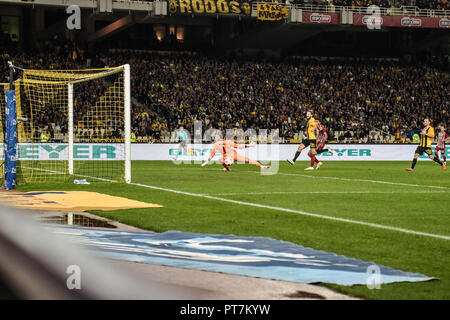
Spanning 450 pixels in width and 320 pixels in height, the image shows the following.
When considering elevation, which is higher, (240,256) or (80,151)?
(80,151)

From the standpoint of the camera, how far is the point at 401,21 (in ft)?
157

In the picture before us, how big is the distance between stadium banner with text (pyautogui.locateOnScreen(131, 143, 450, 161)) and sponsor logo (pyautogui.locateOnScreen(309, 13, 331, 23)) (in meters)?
13.3

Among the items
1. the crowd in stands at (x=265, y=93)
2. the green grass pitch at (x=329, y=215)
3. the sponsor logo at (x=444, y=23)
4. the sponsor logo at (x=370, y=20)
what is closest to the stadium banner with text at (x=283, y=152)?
the crowd in stands at (x=265, y=93)

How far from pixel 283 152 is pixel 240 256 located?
29355 millimetres

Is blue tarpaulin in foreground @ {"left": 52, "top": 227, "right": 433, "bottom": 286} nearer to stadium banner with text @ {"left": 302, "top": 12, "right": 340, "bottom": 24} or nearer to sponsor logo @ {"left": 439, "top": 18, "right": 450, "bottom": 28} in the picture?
stadium banner with text @ {"left": 302, "top": 12, "right": 340, "bottom": 24}

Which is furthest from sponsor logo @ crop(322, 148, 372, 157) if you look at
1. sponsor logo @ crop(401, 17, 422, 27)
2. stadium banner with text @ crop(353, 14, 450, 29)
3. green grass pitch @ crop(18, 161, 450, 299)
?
green grass pitch @ crop(18, 161, 450, 299)

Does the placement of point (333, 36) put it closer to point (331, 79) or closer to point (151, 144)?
point (331, 79)

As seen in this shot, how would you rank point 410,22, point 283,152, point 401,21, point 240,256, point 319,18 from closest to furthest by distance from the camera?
point 240,256
point 283,152
point 319,18
point 401,21
point 410,22

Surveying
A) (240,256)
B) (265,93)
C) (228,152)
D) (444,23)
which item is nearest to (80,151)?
(228,152)

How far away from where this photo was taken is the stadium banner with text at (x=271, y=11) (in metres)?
44.4

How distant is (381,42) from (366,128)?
1675 cm

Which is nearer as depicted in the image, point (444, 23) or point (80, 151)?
point (80, 151)

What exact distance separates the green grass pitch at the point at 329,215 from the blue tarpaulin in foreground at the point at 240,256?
0.32m

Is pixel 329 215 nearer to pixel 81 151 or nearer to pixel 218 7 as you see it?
pixel 81 151
